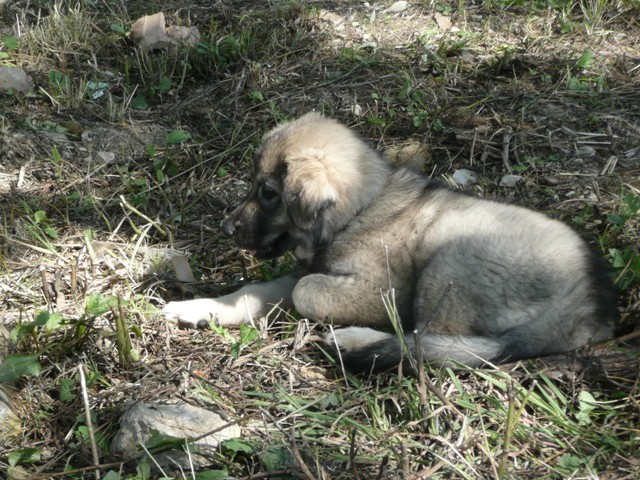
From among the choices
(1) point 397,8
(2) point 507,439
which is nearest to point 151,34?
(1) point 397,8

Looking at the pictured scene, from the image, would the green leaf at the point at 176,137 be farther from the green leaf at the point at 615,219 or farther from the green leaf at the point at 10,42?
the green leaf at the point at 615,219

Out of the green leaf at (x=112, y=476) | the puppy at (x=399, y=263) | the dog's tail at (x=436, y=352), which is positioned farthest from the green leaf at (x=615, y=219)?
the green leaf at (x=112, y=476)

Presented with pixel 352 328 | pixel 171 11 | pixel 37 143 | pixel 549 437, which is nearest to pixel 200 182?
pixel 37 143

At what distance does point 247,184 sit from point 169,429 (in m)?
2.36

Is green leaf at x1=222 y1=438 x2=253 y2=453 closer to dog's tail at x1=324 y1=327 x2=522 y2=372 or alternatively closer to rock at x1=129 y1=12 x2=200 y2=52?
dog's tail at x1=324 y1=327 x2=522 y2=372

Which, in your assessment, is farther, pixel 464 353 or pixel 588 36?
pixel 588 36

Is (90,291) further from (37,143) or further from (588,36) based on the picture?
(588,36)

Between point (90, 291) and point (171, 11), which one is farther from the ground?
point (171, 11)

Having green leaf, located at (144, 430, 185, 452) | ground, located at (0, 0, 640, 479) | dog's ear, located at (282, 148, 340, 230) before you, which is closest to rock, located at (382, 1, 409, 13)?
ground, located at (0, 0, 640, 479)

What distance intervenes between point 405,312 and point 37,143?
2899mm

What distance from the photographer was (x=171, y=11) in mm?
6539

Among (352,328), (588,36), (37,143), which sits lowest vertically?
(352,328)

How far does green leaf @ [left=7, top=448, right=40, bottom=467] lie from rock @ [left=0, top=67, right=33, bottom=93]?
11.2ft

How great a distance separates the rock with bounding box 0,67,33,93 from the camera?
18.4ft
